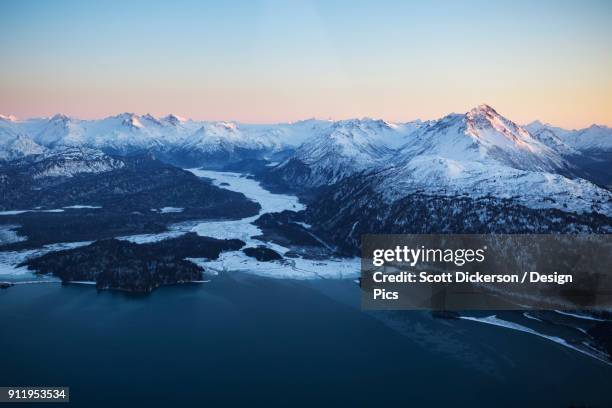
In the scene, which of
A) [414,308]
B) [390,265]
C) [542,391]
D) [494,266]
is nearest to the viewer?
[542,391]

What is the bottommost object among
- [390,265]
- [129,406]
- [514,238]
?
[129,406]

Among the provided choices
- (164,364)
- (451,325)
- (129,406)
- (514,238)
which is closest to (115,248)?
(164,364)

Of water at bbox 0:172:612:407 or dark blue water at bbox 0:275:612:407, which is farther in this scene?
water at bbox 0:172:612:407

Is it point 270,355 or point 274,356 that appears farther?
point 270,355

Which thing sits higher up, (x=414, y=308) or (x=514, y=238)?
(x=514, y=238)

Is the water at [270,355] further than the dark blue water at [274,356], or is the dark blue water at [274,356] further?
the water at [270,355]

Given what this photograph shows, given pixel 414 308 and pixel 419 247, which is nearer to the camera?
pixel 414 308

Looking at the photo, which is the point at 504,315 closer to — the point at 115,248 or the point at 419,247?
the point at 419,247

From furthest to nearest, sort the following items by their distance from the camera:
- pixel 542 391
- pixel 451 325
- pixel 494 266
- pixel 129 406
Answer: pixel 494 266 → pixel 451 325 → pixel 542 391 → pixel 129 406
